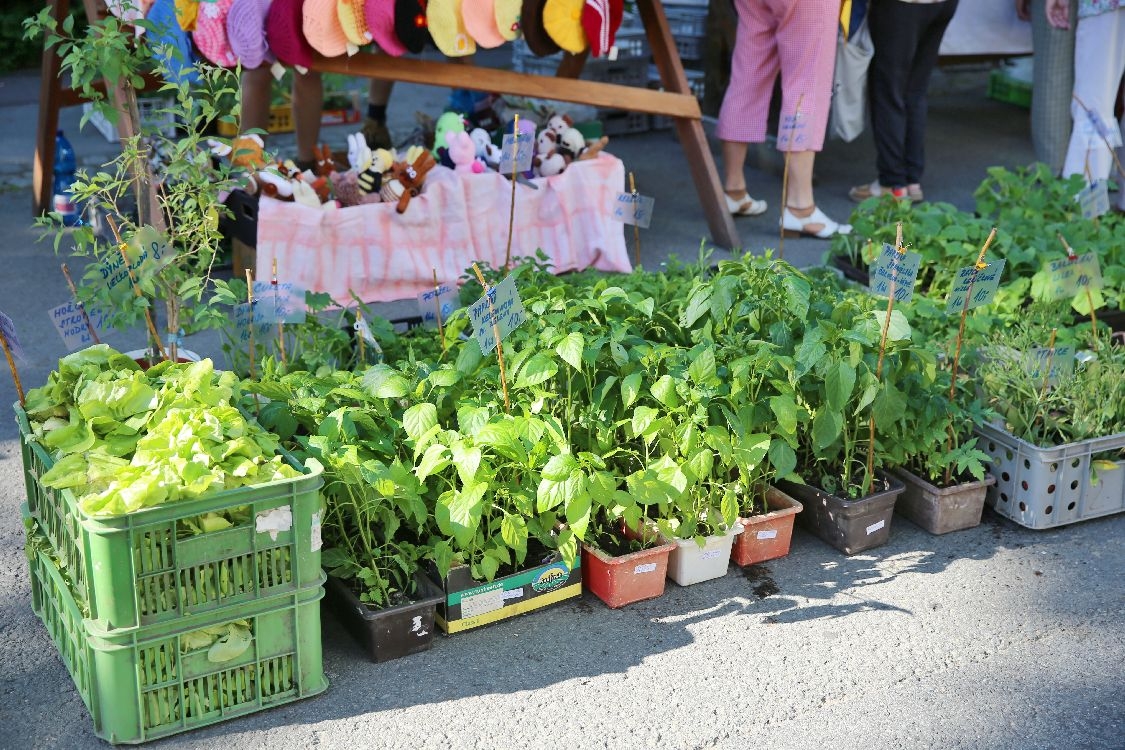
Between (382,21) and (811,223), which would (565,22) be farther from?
(811,223)

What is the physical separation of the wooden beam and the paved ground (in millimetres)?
2162

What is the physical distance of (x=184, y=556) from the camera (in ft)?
7.86

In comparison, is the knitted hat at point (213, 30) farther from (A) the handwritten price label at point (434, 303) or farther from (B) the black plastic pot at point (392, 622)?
(B) the black plastic pot at point (392, 622)

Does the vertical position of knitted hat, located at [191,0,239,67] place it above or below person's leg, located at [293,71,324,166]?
above

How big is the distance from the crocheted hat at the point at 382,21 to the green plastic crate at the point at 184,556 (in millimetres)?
2645

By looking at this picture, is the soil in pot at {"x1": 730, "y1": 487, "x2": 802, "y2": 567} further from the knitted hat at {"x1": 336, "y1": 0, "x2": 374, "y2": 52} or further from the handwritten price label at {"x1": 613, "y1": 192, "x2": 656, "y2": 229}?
the knitted hat at {"x1": 336, "y1": 0, "x2": 374, "y2": 52}

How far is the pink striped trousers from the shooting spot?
5.51 meters

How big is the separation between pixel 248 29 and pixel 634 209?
170cm

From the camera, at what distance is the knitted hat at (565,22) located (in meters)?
4.96

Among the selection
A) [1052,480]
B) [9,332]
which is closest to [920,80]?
[1052,480]

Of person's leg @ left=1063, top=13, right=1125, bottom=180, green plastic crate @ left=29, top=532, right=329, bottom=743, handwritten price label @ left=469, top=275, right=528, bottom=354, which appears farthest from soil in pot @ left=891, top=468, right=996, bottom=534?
person's leg @ left=1063, top=13, right=1125, bottom=180

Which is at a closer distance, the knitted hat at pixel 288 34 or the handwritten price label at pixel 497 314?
the handwritten price label at pixel 497 314

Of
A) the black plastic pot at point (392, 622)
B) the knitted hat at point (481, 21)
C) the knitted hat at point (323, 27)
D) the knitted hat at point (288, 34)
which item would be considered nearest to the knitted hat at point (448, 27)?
the knitted hat at point (481, 21)

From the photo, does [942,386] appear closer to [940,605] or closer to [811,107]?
[940,605]
